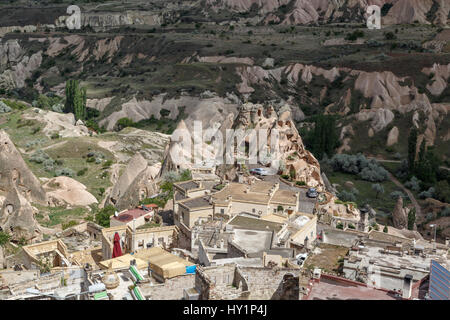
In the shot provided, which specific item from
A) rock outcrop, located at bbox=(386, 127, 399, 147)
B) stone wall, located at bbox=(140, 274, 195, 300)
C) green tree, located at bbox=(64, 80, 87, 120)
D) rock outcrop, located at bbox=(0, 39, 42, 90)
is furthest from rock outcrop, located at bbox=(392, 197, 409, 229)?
rock outcrop, located at bbox=(0, 39, 42, 90)

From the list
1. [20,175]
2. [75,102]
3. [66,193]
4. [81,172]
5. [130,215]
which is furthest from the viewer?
[75,102]

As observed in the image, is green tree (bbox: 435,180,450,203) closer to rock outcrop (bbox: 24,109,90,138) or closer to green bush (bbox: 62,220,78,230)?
green bush (bbox: 62,220,78,230)

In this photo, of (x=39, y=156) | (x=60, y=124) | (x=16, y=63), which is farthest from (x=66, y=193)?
(x=16, y=63)

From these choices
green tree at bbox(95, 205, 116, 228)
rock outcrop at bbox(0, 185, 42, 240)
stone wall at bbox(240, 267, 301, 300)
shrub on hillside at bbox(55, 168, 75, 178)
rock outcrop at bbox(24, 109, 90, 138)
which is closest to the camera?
stone wall at bbox(240, 267, 301, 300)

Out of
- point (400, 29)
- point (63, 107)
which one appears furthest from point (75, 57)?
point (400, 29)

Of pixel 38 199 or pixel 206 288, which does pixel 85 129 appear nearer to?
pixel 38 199

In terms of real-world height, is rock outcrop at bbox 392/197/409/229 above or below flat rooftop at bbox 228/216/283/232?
below

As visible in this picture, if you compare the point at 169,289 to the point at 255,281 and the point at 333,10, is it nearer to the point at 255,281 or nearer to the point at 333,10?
the point at 255,281
